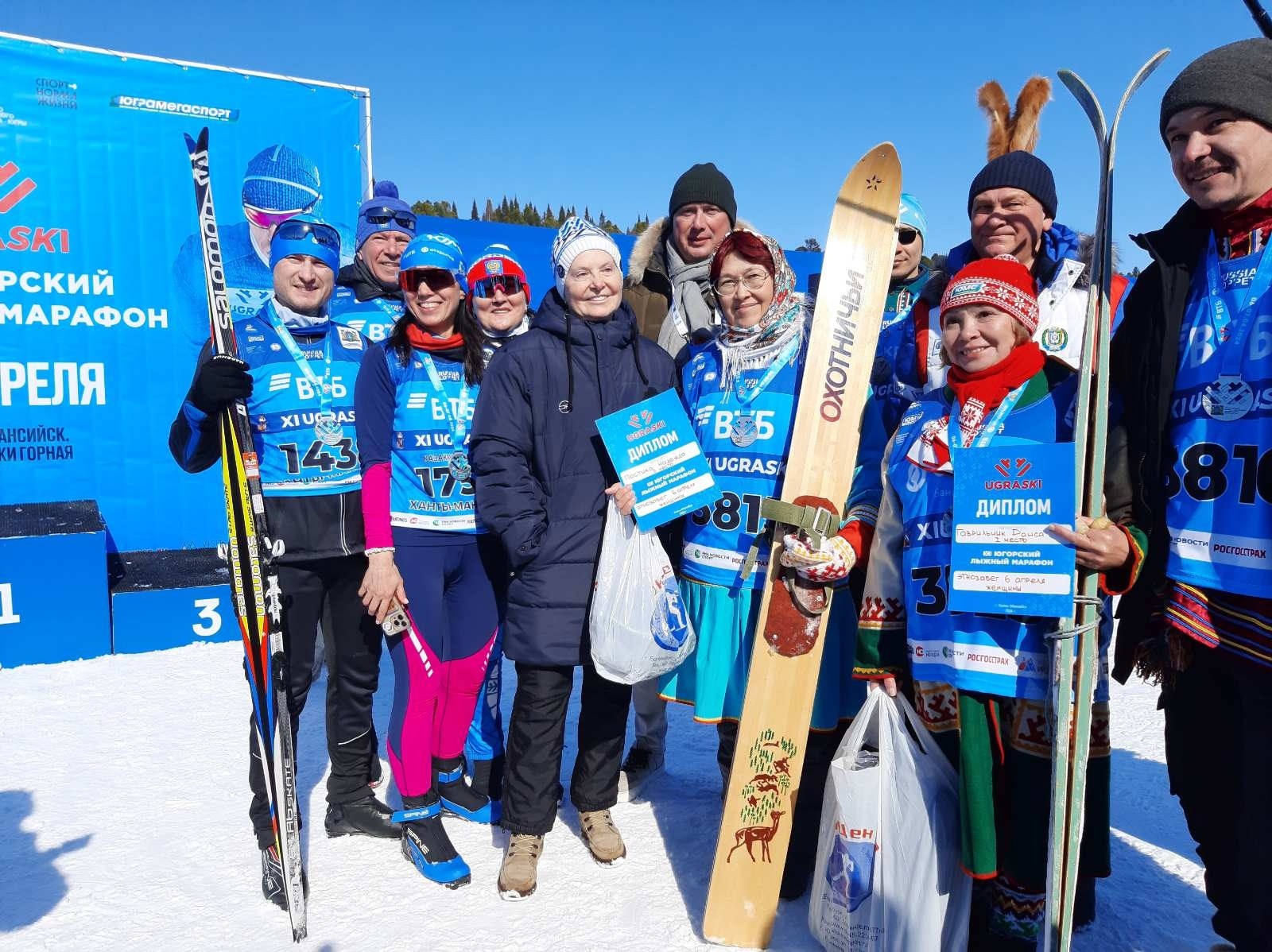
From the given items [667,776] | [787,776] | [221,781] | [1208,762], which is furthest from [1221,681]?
[221,781]

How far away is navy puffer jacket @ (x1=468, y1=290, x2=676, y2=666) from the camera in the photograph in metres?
2.31

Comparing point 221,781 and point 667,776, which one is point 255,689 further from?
point 667,776

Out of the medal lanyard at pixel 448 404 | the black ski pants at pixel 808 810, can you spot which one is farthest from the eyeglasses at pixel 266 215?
the black ski pants at pixel 808 810

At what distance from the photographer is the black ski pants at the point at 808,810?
Result: 2.29 meters

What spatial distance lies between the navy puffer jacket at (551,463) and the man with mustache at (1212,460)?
137 cm

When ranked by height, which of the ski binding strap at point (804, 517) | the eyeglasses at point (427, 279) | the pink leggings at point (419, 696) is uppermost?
the eyeglasses at point (427, 279)

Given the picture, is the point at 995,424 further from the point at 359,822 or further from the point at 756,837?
the point at 359,822

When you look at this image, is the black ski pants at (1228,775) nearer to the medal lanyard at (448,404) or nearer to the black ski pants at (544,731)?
the black ski pants at (544,731)

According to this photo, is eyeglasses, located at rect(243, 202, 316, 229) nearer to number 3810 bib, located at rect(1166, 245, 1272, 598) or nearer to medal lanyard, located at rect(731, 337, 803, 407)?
medal lanyard, located at rect(731, 337, 803, 407)

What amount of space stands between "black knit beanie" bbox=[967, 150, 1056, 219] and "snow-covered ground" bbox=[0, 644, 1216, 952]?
7.00ft

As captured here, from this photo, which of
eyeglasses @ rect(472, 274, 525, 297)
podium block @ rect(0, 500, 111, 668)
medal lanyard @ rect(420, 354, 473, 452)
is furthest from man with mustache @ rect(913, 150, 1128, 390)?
podium block @ rect(0, 500, 111, 668)

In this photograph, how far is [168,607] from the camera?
15.7 feet

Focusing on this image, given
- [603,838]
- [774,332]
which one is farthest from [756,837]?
[774,332]

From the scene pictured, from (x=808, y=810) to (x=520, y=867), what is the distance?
0.90m
